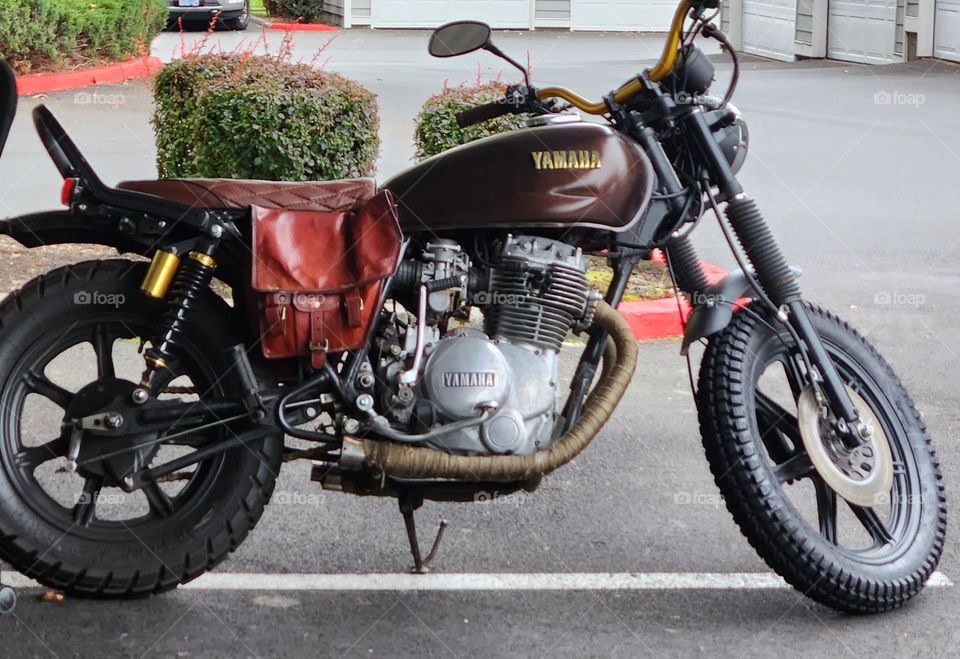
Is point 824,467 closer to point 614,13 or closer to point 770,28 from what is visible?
point 770,28

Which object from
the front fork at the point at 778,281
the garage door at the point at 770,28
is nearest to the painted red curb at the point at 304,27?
the garage door at the point at 770,28

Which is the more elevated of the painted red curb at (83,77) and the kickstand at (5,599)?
the painted red curb at (83,77)

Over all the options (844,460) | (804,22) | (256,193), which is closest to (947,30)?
(804,22)

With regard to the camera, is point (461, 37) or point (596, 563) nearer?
point (461, 37)

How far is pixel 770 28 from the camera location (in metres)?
24.3

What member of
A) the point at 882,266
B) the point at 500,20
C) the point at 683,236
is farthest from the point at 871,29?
the point at 683,236

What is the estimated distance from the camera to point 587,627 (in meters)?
3.87

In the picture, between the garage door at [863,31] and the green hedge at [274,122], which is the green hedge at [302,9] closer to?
the garage door at [863,31]

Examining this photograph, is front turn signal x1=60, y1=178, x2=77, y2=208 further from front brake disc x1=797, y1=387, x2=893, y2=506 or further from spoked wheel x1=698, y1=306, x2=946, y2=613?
front brake disc x1=797, y1=387, x2=893, y2=506

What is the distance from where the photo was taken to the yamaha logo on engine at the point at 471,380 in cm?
375

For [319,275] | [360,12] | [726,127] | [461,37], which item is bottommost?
[360,12]

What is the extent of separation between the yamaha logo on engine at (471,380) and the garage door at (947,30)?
713 inches

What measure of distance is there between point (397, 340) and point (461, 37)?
96cm

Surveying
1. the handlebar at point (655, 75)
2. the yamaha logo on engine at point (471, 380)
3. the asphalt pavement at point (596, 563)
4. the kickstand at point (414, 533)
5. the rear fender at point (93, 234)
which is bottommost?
the asphalt pavement at point (596, 563)
